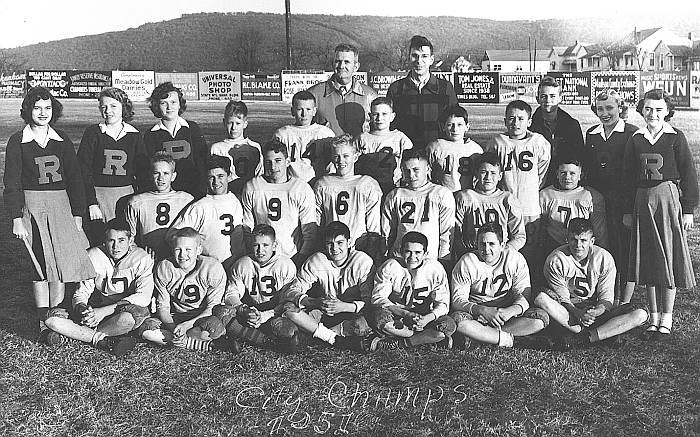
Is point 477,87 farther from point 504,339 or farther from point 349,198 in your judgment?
point 504,339

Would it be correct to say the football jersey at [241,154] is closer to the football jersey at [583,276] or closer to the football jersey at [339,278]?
the football jersey at [339,278]

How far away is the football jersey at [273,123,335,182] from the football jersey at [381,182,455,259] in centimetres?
65

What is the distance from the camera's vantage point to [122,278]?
381 centimetres

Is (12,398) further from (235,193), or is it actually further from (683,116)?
(683,116)

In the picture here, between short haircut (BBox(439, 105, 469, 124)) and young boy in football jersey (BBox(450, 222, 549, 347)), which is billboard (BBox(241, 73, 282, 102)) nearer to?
short haircut (BBox(439, 105, 469, 124))

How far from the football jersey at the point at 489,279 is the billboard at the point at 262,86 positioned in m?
18.9

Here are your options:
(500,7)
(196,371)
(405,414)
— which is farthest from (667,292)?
(500,7)

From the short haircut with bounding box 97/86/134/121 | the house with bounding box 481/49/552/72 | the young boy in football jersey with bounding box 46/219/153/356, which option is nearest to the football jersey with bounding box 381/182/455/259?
the young boy in football jersey with bounding box 46/219/153/356

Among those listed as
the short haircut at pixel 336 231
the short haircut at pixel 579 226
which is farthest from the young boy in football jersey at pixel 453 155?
the short haircut at pixel 336 231

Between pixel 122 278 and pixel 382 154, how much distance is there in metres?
1.76

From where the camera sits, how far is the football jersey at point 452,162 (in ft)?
13.8

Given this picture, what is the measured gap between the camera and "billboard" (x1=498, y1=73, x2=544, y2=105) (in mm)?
Result: 20484

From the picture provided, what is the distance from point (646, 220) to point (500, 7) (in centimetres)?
426

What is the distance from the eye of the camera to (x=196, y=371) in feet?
10.9
